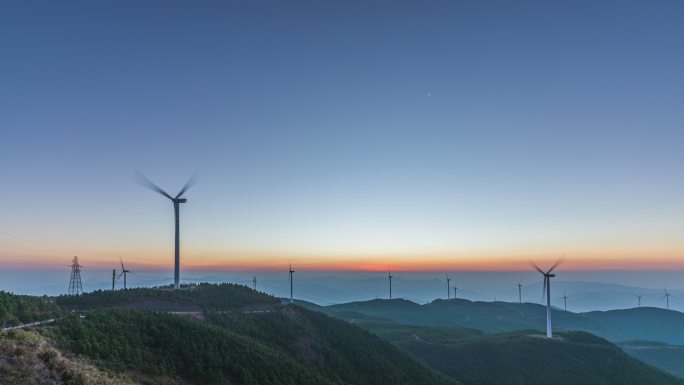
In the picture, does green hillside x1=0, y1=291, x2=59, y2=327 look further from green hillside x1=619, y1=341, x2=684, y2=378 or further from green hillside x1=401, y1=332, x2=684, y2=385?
green hillside x1=619, y1=341, x2=684, y2=378

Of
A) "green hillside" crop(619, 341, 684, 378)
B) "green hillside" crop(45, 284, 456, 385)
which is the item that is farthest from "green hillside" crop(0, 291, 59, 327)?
"green hillside" crop(619, 341, 684, 378)

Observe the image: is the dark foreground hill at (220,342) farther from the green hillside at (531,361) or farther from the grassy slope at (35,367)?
the green hillside at (531,361)

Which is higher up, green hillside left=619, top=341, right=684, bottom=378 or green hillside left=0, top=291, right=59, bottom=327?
green hillside left=0, top=291, right=59, bottom=327

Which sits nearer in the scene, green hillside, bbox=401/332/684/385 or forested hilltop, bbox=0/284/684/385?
forested hilltop, bbox=0/284/684/385

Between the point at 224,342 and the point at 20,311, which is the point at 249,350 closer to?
the point at 224,342

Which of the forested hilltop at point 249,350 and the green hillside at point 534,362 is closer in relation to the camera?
the forested hilltop at point 249,350

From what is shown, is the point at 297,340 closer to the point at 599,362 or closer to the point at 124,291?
the point at 124,291

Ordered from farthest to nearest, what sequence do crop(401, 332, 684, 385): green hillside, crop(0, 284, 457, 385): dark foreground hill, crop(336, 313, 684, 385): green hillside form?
crop(336, 313, 684, 385): green hillside
crop(401, 332, 684, 385): green hillside
crop(0, 284, 457, 385): dark foreground hill

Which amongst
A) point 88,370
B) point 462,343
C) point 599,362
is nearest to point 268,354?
point 88,370

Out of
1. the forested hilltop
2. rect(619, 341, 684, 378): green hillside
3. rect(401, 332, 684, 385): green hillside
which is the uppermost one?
the forested hilltop

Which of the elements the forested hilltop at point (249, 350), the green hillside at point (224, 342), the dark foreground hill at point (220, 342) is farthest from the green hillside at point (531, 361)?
the dark foreground hill at point (220, 342)

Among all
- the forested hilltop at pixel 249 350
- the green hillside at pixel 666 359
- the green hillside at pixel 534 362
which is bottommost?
the green hillside at pixel 666 359

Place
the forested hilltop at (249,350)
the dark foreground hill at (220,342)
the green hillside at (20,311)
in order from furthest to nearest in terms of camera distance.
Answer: the green hillside at (20,311) → the dark foreground hill at (220,342) → the forested hilltop at (249,350)
